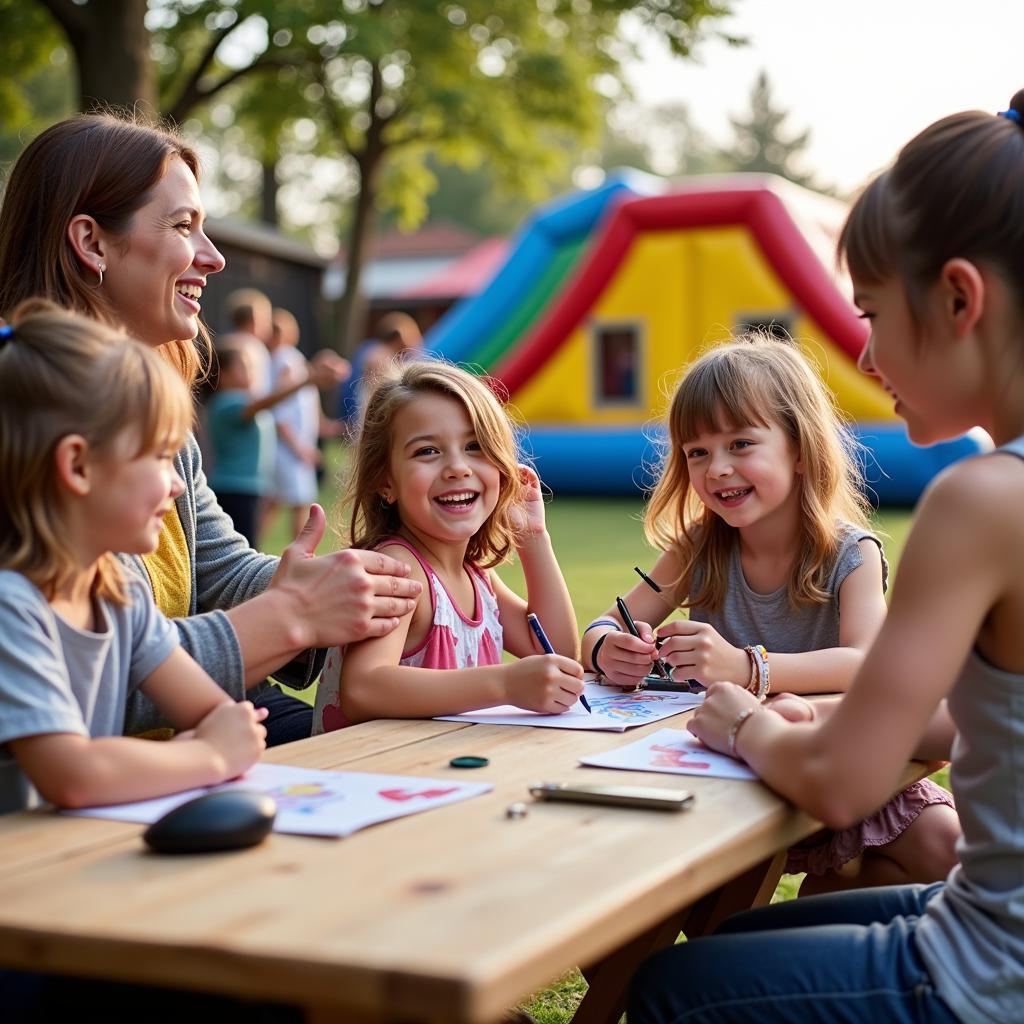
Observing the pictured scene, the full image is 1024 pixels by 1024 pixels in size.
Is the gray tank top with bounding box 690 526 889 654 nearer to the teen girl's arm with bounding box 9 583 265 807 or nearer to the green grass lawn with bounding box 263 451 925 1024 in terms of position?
the green grass lawn with bounding box 263 451 925 1024

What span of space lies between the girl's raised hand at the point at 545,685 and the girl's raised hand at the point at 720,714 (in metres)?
0.32

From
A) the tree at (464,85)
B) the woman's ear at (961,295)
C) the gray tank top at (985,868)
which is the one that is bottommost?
the gray tank top at (985,868)

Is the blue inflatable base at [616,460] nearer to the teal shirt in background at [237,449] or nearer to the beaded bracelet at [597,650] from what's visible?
the teal shirt in background at [237,449]

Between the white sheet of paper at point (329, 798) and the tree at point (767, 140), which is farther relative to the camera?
the tree at point (767, 140)

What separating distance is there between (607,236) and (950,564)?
43.2 feet

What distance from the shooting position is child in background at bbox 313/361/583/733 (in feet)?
8.77

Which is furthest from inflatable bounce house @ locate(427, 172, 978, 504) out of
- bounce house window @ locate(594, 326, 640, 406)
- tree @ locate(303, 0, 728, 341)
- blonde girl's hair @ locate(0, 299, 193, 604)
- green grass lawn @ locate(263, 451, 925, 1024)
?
blonde girl's hair @ locate(0, 299, 193, 604)

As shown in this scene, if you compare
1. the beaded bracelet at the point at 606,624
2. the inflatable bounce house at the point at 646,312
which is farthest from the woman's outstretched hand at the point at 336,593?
the inflatable bounce house at the point at 646,312

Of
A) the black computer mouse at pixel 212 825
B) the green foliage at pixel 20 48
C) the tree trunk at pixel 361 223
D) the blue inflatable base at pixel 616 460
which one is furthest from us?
the tree trunk at pixel 361 223

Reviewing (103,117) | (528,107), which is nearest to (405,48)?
(528,107)

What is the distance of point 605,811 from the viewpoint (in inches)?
62.5

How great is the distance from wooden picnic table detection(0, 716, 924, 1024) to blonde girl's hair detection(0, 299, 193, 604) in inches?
Result: 13.1

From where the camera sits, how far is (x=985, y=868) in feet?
5.32

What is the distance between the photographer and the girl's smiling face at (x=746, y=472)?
2797mm
